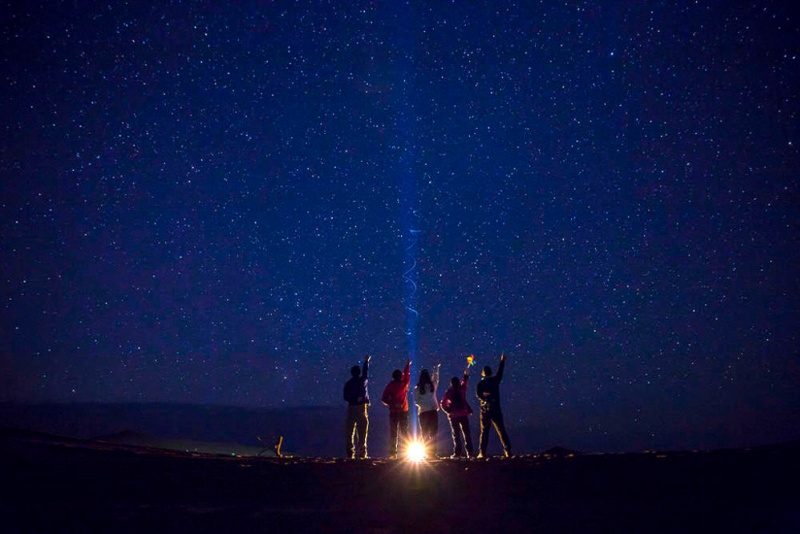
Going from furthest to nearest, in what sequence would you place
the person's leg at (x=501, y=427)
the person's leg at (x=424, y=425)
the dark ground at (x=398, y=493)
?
1. the person's leg at (x=424, y=425)
2. the person's leg at (x=501, y=427)
3. the dark ground at (x=398, y=493)

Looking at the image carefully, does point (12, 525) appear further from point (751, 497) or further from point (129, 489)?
point (751, 497)

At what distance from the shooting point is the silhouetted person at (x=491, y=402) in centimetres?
1209

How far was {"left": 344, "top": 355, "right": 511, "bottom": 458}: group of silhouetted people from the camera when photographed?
478 inches

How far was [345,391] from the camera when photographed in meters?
12.6

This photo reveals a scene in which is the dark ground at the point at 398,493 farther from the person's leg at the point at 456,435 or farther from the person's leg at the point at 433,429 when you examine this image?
the person's leg at the point at 433,429

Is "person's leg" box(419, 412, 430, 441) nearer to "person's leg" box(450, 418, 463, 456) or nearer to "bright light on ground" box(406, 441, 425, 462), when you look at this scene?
"bright light on ground" box(406, 441, 425, 462)

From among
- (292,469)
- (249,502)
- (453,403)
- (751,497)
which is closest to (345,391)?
(453,403)

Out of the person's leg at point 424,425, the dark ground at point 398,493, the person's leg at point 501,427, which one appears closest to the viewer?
the dark ground at point 398,493

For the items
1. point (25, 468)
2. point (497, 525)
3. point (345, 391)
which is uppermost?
point (345, 391)

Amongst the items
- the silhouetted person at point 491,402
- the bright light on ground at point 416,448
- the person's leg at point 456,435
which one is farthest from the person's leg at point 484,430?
the bright light on ground at point 416,448

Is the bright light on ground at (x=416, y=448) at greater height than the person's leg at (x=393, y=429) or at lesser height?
lesser

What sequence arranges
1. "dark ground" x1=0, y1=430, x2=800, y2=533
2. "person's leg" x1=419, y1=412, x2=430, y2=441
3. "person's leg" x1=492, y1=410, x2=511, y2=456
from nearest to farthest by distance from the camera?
"dark ground" x1=0, y1=430, x2=800, y2=533
"person's leg" x1=492, y1=410, x2=511, y2=456
"person's leg" x1=419, y1=412, x2=430, y2=441

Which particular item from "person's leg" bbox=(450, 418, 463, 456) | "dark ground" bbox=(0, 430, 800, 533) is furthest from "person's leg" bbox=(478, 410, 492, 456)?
"dark ground" bbox=(0, 430, 800, 533)

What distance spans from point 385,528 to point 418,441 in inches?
317
